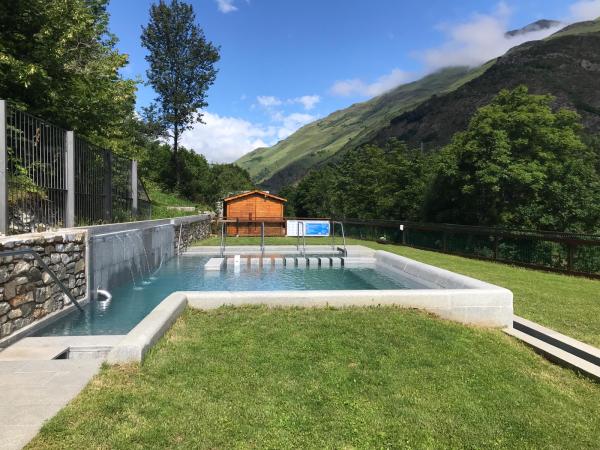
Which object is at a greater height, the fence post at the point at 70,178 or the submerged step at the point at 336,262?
the fence post at the point at 70,178

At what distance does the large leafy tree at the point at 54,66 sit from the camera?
9695 millimetres

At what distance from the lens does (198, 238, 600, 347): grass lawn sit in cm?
629

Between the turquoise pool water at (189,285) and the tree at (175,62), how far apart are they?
2107 centimetres

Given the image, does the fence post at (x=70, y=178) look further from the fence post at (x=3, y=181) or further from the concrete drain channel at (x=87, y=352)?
the concrete drain channel at (x=87, y=352)

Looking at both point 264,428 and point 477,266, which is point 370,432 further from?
point 477,266

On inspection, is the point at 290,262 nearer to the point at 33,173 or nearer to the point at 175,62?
the point at 33,173

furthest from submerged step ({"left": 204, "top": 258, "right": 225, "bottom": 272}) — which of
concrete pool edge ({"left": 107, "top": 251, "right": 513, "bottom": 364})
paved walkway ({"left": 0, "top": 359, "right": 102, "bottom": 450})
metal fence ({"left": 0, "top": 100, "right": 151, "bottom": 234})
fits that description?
paved walkway ({"left": 0, "top": 359, "right": 102, "bottom": 450})

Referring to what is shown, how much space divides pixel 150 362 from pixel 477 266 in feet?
37.0

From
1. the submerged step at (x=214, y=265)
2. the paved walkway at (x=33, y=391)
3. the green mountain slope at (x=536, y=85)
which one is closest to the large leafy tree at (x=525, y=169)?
the submerged step at (x=214, y=265)

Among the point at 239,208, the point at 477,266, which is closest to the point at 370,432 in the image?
the point at 477,266

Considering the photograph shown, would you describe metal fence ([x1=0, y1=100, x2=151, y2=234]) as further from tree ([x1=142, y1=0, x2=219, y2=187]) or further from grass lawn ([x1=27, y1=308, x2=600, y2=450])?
tree ([x1=142, y1=0, x2=219, y2=187])

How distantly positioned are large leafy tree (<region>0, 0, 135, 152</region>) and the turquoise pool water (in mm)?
5081

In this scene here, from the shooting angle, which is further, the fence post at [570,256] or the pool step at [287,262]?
the pool step at [287,262]

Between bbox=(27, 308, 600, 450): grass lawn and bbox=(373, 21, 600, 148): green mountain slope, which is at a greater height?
bbox=(373, 21, 600, 148): green mountain slope
